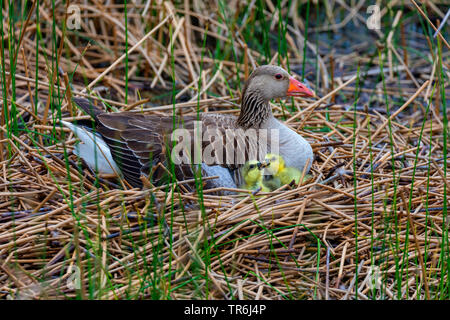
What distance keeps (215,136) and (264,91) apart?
0.69 metres

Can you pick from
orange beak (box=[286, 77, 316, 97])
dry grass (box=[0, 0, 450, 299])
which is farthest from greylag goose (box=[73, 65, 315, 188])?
dry grass (box=[0, 0, 450, 299])

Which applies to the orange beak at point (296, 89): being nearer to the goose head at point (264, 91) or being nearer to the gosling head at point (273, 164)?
the goose head at point (264, 91)

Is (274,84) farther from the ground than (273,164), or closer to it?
farther from the ground

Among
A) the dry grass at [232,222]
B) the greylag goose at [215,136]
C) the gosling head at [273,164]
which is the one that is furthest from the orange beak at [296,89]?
the gosling head at [273,164]

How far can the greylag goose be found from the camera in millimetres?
5066

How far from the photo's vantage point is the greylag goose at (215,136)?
5.07 meters

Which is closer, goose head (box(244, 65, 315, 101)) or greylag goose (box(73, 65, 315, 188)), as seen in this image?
greylag goose (box(73, 65, 315, 188))

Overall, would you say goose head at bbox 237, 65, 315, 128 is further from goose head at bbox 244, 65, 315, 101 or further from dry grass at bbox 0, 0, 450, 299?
dry grass at bbox 0, 0, 450, 299

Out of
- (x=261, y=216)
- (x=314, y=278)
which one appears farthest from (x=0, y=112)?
(x=314, y=278)

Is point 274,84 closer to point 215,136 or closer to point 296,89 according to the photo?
point 296,89

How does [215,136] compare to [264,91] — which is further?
[264,91]

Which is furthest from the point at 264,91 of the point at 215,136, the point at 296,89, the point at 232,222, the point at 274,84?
the point at 232,222

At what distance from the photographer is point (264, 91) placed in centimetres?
550

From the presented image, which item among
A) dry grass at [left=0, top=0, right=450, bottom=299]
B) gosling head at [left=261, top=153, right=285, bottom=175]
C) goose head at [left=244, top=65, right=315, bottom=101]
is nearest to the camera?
dry grass at [left=0, top=0, right=450, bottom=299]
